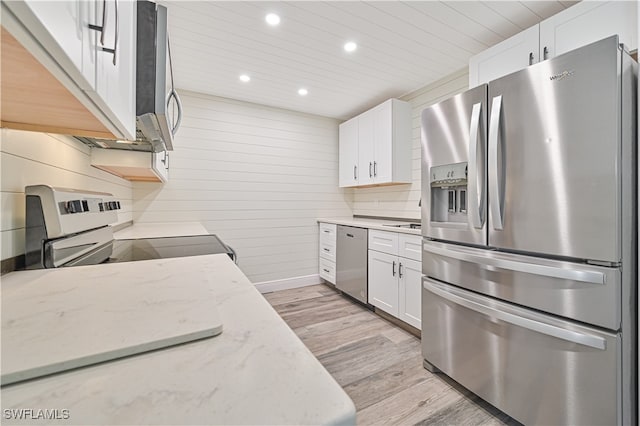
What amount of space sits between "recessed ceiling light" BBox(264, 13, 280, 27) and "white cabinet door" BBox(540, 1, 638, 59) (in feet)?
5.60

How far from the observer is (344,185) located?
3.94 meters

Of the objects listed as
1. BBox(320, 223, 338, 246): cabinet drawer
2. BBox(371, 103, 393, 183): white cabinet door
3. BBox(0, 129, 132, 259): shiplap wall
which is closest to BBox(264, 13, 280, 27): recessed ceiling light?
BBox(0, 129, 132, 259): shiplap wall

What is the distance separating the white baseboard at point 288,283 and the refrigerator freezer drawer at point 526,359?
7.37ft

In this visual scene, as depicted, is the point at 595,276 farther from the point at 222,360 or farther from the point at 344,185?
the point at 344,185

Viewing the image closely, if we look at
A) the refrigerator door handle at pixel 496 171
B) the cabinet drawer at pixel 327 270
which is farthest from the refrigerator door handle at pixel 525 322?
the cabinet drawer at pixel 327 270

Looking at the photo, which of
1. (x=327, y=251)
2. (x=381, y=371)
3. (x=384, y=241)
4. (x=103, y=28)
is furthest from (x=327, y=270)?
(x=103, y=28)

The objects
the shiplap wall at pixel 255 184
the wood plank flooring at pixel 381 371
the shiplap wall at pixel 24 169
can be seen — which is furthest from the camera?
the shiplap wall at pixel 255 184

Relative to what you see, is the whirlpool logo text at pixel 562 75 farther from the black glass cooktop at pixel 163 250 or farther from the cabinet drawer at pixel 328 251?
the cabinet drawer at pixel 328 251

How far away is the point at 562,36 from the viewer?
5.39 feet

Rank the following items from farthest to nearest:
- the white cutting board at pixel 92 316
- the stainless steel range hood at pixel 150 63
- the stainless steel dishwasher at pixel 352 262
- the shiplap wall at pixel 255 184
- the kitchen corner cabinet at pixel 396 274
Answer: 1. the shiplap wall at pixel 255 184
2. the stainless steel dishwasher at pixel 352 262
3. the kitchen corner cabinet at pixel 396 274
4. the stainless steel range hood at pixel 150 63
5. the white cutting board at pixel 92 316

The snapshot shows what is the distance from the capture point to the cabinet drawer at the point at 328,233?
3.59 meters

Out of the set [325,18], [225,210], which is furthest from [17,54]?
Answer: [225,210]

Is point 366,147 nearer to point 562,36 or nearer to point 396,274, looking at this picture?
point 396,274

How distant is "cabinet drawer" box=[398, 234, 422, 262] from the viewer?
7.52 feet
